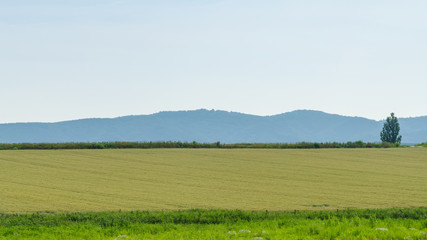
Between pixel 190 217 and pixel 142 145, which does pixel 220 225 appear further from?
pixel 142 145

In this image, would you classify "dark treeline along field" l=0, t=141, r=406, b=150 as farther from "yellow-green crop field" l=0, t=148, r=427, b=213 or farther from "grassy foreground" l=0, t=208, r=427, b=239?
"grassy foreground" l=0, t=208, r=427, b=239

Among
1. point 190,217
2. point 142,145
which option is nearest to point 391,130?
point 142,145

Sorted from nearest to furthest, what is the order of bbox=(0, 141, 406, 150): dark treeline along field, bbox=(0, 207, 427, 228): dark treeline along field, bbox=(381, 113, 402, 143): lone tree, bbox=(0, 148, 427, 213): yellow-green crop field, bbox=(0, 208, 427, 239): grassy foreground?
1. bbox=(0, 208, 427, 239): grassy foreground
2. bbox=(0, 207, 427, 228): dark treeline along field
3. bbox=(0, 148, 427, 213): yellow-green crop field
4. bbox=(0, 141, 406, 150): dark treeline along field
5. bbox=(381, 113, 402, 143): lone tree

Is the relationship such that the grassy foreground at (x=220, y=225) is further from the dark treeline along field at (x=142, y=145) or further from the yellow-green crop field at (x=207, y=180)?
the dark treeline along field at (x=142, y=145)

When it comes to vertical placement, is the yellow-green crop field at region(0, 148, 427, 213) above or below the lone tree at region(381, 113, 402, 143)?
below

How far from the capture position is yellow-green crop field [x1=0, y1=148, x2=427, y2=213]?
2802cm

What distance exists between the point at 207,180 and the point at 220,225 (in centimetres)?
2013

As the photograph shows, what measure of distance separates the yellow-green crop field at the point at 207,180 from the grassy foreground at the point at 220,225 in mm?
5458

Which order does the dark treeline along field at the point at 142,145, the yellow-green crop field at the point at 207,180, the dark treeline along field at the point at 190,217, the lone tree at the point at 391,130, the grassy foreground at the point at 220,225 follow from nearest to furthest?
the grassy foreground at the point at 220,225 < the dark treeline along field at the point at 190,217 < the yellow-green crop field at the point at 207,180 < the dark treeline along field at the point at 142,145 < the lone tree at the point at 391,130

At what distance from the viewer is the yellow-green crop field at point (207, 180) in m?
28.0

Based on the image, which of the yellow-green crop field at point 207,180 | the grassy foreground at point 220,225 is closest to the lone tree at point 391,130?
the yellow-green crop field at point 207,180

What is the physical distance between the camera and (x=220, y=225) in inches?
719

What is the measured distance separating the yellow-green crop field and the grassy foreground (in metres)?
5.46

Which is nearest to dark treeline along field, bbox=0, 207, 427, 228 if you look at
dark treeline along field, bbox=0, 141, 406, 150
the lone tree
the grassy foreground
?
the grassy foreground
